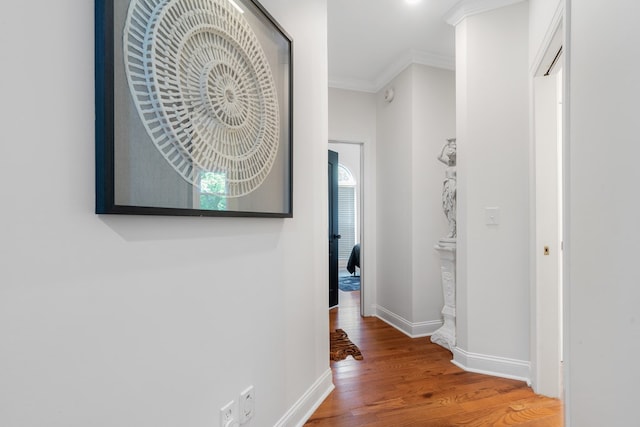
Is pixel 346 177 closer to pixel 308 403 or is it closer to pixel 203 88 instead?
pixel 308 403

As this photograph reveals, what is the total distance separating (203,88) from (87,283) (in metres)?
0.63

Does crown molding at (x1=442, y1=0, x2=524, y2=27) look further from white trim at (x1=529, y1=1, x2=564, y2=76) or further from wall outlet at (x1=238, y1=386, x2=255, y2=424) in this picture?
wall outlet at (x1=238, y1=386, x2=255, y2=424)

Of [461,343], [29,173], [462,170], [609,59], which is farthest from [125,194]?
[461,343]

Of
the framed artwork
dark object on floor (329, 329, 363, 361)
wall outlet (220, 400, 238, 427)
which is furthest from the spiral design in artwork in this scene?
dark object on floor (329, 329, 363, 361)

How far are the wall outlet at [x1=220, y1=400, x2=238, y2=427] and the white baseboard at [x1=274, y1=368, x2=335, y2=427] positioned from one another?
33cm

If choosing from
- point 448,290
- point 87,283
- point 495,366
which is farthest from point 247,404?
point 448,290

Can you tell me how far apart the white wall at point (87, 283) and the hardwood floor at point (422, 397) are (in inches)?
28.8

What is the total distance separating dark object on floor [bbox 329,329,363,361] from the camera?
2451 mm

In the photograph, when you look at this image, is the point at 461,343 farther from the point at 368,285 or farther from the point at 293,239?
the point at 293,239

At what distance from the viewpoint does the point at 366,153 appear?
11.9 feet

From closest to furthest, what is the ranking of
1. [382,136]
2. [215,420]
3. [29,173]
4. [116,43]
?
[29,173], [116,43], [215,420], [382,136]

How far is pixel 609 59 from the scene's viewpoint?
0.91 metres

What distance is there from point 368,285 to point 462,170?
1.83 metres

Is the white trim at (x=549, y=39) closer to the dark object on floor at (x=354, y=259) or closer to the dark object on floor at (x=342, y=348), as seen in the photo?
the dark object on floor at (x=342, y=348)
